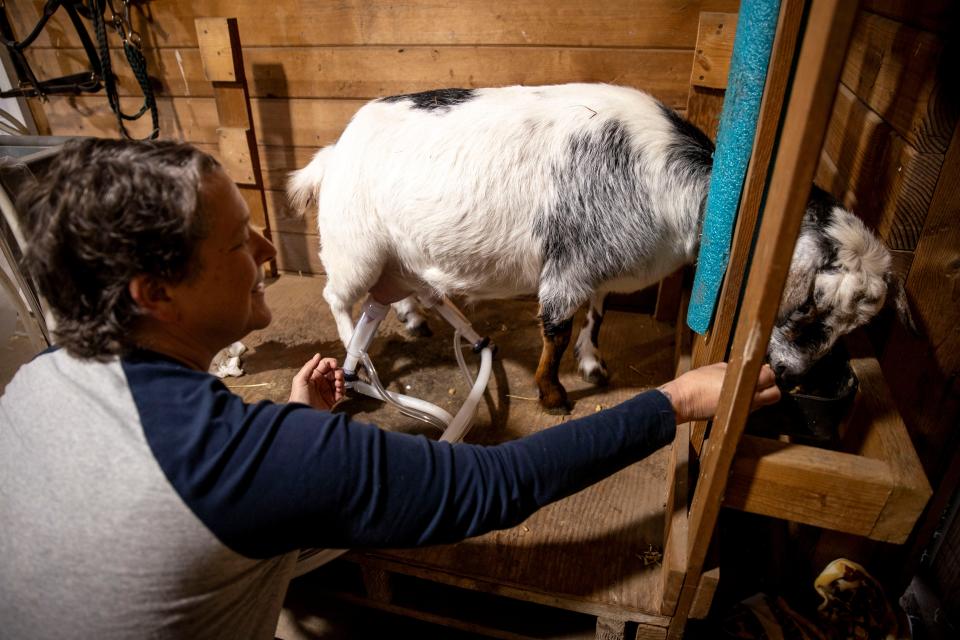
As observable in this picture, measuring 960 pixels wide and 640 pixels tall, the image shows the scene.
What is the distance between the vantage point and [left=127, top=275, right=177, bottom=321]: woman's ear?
832 millimetres

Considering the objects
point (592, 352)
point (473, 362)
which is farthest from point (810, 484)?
point (473, 362)

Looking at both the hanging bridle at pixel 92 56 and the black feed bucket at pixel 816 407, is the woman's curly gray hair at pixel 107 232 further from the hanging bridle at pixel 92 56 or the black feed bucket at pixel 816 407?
the hanging bridle at pixel 92 56

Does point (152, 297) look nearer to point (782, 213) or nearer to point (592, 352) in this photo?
point (782, 213)

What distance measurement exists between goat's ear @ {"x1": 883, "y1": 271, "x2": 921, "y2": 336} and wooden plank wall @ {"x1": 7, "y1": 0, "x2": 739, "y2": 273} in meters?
1.18

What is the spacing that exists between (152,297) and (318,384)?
63 centimetres

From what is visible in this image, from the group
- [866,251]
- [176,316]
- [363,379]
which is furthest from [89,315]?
[866,251]

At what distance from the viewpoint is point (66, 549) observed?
2.64ft

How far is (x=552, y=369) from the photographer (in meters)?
1.96

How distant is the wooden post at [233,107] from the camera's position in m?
2.37

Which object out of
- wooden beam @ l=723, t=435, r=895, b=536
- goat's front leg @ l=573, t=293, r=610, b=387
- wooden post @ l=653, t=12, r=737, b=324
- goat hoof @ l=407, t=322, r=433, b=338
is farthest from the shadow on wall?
wooden beam @ l=723, t=435, r=895, b=536

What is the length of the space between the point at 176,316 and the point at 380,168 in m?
→ 1.05

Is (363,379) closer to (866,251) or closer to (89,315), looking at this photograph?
(89,315)

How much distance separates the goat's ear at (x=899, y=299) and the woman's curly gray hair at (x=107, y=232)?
4.73ft

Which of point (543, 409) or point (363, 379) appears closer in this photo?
point (543, 409)
